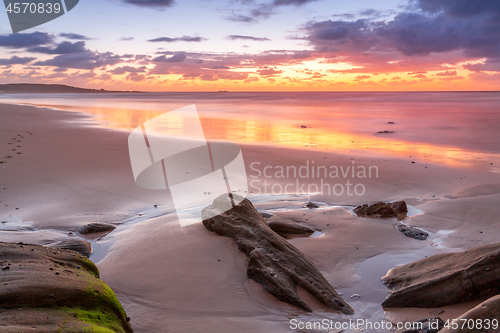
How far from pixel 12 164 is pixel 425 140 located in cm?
1830

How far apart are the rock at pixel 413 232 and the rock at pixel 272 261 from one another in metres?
2.30

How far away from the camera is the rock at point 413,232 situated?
543 cm

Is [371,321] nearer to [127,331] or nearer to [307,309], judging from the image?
[307,309]

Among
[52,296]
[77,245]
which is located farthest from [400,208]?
[52,296]

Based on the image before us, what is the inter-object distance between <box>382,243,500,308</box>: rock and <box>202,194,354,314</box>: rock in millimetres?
694

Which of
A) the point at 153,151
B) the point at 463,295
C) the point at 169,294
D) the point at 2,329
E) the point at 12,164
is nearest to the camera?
the point at 2,329

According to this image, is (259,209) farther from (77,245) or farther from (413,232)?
(77,245)

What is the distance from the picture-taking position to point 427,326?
115 inches

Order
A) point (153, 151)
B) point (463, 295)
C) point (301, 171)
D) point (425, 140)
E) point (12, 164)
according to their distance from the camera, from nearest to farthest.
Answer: point (463, 295), point (12, 164), point (301, 171), point (153, 151), point (425, 140)

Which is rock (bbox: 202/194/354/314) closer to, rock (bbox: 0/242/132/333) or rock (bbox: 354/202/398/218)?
rock (bbox: 0/242/132/333)

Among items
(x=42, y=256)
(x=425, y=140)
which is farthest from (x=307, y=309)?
(x=425, y=140)

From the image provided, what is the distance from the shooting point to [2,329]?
5.82 ft

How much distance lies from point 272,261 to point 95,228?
3.07 m

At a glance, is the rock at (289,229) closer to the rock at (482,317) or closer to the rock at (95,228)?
the rock at (95,228)
